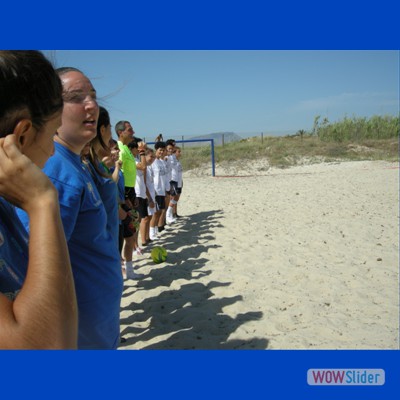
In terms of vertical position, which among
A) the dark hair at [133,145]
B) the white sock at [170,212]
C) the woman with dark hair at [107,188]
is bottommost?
the white sock at [170,212]

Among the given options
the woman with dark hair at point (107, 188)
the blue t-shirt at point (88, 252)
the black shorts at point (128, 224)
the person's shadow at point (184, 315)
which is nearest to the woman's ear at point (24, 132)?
the blue t-shirt at point (88, 252)

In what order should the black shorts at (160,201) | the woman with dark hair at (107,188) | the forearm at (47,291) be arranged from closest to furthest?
the forearm at (47,291), the woman with dark hair at (107,188), the black shorts at (160,201)

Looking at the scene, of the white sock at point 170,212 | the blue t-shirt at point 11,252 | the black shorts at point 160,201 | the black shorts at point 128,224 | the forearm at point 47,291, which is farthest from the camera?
the white sock at point 170,212

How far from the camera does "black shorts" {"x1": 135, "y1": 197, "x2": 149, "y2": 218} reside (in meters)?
5.89

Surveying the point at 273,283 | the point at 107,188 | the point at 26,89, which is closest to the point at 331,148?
the point at 273,283

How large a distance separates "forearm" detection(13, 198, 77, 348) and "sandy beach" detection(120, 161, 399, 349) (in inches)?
93.5

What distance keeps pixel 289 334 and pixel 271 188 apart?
9.47 metres

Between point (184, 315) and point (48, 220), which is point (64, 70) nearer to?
point (48, 220)

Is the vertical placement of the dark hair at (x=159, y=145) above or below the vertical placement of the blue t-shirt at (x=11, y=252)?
above

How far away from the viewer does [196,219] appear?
26.8ft

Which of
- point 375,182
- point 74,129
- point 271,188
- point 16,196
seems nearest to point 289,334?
point 74,129

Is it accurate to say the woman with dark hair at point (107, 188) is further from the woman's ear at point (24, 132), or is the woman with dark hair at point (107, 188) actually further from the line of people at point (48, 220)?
the woman's ear at point (24, 132)

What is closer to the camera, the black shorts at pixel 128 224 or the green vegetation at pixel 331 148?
the black shorts at pixel 128 224

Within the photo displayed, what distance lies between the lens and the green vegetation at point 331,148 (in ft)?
68.5
